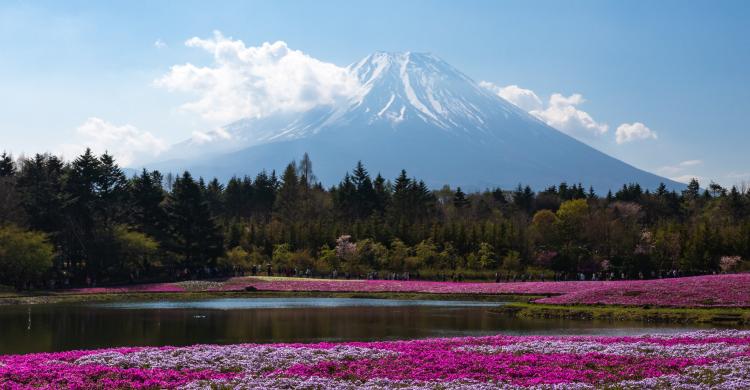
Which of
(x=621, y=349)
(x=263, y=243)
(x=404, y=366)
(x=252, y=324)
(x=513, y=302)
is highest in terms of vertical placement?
(x=263, y=243)

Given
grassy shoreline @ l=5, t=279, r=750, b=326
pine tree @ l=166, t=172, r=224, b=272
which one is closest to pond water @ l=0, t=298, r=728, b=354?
grassy shoreline @ l=5, t=279, r=750, b=326

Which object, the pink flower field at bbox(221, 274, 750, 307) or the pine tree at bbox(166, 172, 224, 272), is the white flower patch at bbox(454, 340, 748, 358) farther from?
the pine tree at bbox(166, 172, 224, 272)

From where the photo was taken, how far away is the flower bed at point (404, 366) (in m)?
18.4

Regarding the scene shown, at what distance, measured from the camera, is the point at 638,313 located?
39.8m

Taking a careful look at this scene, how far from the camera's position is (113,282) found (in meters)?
70.2

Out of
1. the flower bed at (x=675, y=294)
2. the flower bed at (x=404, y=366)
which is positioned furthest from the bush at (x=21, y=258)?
the flower bed at (x=404, y=366)

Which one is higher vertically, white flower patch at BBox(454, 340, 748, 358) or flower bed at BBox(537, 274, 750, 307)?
flower bed at BBox(537, 274, 750, 307)

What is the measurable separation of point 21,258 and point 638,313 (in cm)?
4996

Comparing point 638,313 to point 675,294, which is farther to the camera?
point 675,294

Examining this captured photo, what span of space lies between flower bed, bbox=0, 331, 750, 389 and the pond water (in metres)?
6.26

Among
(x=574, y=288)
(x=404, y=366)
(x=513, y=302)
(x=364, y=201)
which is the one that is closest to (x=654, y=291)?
(x=513, y=302)

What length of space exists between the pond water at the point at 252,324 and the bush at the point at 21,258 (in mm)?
15134

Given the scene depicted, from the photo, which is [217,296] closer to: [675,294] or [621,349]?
[675,294]

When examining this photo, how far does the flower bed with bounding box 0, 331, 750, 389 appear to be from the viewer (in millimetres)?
18375
